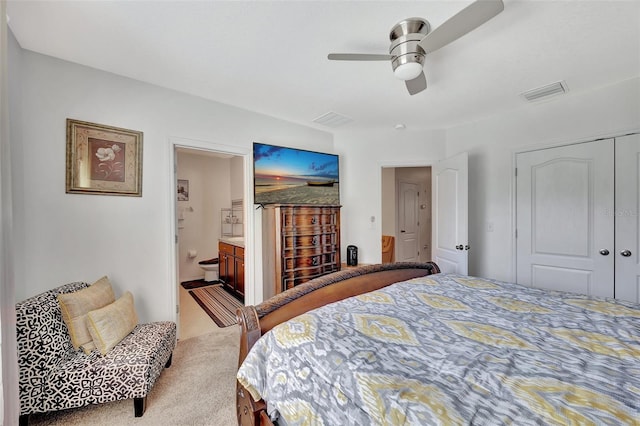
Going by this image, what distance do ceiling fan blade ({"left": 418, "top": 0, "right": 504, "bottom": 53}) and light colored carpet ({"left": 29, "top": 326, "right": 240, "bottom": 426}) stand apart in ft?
8.34

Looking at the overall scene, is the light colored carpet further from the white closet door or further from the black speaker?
the white closet door

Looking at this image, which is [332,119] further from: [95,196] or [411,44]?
[95,196]

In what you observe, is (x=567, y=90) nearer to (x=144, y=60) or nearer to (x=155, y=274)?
(x=144, y=60)

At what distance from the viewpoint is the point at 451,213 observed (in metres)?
3.39

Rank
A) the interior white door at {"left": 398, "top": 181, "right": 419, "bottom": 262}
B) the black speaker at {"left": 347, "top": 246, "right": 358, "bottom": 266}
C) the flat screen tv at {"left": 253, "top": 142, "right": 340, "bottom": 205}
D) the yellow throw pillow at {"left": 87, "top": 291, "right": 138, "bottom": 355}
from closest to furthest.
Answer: the yellow throw pillow at {"left": 87, "top": 291, "right": 138, "bottom": 355}
the flat screen tv at {"left": 253, "top": 142, "right": 340, "bottom": 205}
the black speaker at {"left": 347, "top": 246, "right": 358, "bottom": 266}
the interior white door at {"left": 398, "top": 181, "right": 419, "bottom": 262}

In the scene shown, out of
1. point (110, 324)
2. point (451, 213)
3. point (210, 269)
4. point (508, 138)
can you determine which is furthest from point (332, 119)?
point (210, 269)

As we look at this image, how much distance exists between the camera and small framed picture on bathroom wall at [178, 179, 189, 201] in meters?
4.96

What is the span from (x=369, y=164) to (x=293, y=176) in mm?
1193

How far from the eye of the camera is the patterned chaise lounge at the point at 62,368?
152 centimetres

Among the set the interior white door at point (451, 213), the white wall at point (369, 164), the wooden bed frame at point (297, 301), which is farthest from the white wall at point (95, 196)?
the interior white door at point (451, 213)

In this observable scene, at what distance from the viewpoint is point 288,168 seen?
3402 millimetres

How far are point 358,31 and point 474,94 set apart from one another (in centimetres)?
162

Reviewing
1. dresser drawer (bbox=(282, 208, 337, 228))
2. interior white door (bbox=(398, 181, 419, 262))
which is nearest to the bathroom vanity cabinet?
dresser drawer (bbox=(282, 208, 337, 228))

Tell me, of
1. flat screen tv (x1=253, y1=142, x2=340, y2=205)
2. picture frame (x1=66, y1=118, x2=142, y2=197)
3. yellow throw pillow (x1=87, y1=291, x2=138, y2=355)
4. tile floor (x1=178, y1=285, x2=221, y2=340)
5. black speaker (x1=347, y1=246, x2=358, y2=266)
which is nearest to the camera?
yellow throw pillow (x1=87, y1=291, x2=138, y2=355)
